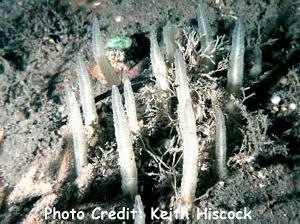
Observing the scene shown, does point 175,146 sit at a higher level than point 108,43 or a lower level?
lower

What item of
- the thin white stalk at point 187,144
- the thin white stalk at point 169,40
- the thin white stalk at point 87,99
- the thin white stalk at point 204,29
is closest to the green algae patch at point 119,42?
the thin white stalk at point 169,40

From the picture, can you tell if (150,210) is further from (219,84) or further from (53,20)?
(53,20)

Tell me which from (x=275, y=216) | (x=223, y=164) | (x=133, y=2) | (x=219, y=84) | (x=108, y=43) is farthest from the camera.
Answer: (x=133, y=2)

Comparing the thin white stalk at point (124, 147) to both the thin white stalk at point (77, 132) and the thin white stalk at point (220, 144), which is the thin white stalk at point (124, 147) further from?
the thin white stalk at point (220, 144)

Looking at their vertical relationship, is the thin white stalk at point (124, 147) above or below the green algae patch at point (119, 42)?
below

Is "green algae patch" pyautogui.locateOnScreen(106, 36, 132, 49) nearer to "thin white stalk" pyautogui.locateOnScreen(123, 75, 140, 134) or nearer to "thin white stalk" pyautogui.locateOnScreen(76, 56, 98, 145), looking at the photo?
"thin white stalk" pyautogui.locateOnScreen(76, 56, 98, 145)

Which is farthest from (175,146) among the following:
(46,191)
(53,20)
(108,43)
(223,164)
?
(53,20)

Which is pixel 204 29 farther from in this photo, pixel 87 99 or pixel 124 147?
pixel 124 147
